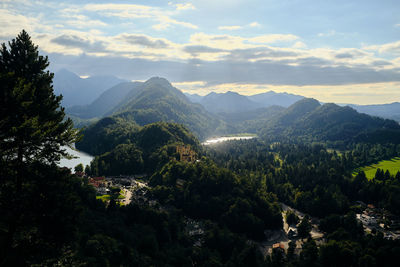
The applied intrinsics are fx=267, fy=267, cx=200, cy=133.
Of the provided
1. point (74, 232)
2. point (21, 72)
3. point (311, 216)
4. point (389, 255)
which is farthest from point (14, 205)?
point (311, 216)

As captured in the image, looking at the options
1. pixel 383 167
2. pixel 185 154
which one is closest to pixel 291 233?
pixel 185 154

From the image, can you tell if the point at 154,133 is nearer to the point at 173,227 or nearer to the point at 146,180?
the point at 146,180

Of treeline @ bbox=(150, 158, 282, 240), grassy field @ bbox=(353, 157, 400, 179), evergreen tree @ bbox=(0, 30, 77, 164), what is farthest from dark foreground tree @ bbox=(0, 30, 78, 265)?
grassy field @ bbox=(353, 157, 400, 179)

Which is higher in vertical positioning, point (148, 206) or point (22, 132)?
point (22, 132)

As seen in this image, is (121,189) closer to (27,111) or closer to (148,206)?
(148,206)

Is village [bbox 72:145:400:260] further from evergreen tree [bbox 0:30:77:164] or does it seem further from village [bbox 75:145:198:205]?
evergreen tree [bbox 0:30:77:164]

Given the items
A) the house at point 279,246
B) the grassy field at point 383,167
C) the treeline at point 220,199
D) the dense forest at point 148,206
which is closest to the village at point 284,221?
the house at point 279,246
